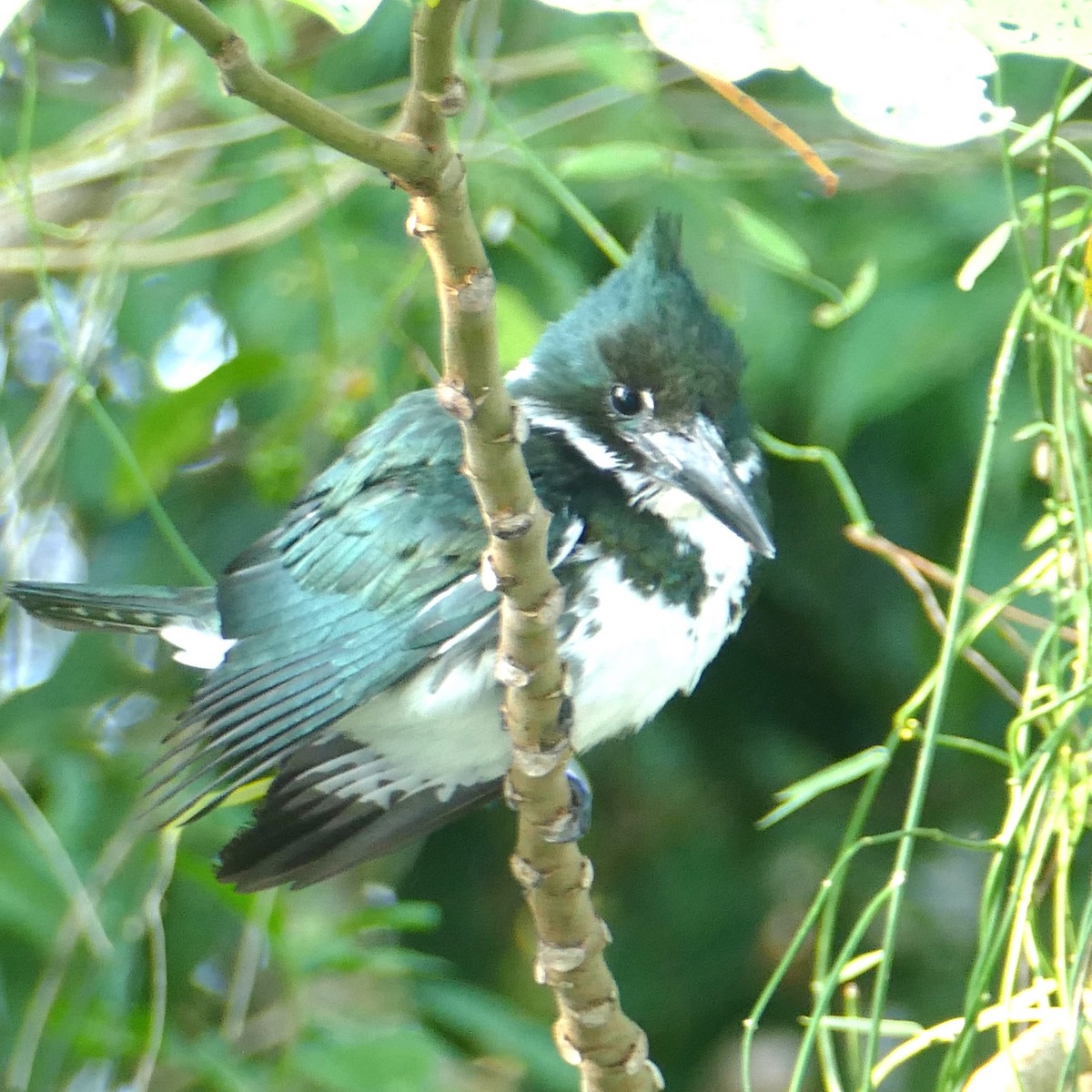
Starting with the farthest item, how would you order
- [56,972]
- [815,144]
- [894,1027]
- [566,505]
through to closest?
1. [815,144]
2. [56,972]
3. [566,505]
4. [894,1027]

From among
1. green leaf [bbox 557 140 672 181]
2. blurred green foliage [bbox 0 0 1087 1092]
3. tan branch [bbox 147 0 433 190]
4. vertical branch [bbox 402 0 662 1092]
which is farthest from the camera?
blurred green foliage [bbox 0 0 1087 1092]

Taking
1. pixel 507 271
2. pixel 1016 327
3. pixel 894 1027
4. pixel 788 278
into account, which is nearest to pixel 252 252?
pixel 507 271

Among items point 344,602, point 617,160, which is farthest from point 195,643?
point 617,160

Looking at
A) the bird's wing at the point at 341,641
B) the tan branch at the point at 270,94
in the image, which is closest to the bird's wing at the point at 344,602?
the bird's wing at the point at 341,641

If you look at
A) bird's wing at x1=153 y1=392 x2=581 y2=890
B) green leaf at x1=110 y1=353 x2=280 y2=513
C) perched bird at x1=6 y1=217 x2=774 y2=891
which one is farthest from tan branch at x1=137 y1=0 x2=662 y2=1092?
green leaf at x1=110 y1=353 x2=280 y2=513

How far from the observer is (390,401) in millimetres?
2488

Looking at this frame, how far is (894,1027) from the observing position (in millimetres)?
1378

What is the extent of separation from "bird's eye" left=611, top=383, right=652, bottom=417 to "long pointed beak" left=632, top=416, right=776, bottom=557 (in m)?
0.04

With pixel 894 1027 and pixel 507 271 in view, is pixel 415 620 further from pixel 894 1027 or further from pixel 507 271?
pixel 507 271

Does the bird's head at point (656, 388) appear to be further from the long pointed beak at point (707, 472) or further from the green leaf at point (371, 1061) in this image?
the green leaf at point (371, 1061)

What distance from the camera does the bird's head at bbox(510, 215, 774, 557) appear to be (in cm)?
176

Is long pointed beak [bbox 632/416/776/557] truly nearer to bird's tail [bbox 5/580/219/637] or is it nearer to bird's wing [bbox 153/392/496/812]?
bird's wing [bbox 153/392/496/812]

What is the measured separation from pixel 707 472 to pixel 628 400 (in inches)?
6.5

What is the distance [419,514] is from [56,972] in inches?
31.4
